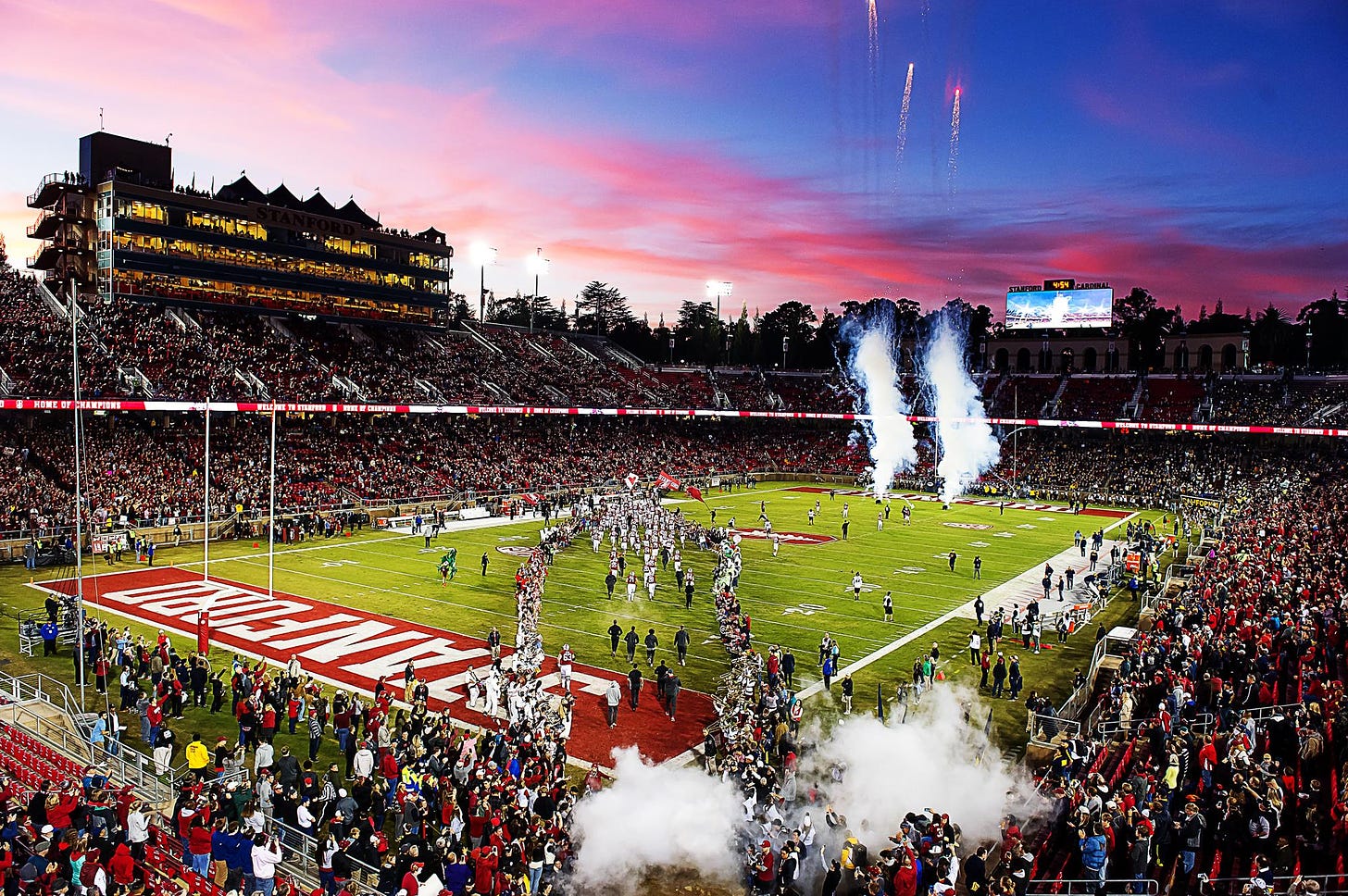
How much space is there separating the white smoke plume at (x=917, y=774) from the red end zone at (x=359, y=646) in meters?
2.80

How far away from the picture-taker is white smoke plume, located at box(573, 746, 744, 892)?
1233 centimetres

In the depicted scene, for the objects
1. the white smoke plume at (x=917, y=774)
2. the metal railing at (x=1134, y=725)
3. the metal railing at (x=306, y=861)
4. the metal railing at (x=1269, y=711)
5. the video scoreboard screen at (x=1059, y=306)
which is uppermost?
the video scoreboard screen at (x=1059, y=306)

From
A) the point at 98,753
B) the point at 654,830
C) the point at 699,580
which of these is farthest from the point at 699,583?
the point at 98,753

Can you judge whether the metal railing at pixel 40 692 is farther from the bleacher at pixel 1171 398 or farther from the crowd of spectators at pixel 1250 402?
the bleacher at pixel 1171 398

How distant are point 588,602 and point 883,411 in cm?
5217

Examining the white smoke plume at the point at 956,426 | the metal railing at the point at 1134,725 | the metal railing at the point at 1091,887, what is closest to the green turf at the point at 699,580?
the metal railing at the point at 1134,725


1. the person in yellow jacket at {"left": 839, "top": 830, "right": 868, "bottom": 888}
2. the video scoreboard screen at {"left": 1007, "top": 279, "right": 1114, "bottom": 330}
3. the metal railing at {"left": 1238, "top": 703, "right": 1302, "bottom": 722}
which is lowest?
the person in yellow jacket at {"left": 839, "top": 830, "right": 868, "bottom": 888}

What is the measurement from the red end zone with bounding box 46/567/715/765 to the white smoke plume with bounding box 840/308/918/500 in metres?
37.4

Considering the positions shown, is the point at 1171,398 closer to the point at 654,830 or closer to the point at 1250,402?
the point at 1250,402

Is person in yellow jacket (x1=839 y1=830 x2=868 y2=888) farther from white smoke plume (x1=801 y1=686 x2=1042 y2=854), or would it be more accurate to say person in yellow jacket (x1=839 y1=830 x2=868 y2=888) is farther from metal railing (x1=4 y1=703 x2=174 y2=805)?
metal railing (x1=4 y1=703 x2=174 y2=805)

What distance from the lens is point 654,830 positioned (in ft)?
43.3

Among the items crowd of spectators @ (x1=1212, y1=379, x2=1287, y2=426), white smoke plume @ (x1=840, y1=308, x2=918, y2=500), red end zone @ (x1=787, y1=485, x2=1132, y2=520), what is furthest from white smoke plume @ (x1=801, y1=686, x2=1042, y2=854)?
crowd of spectators @ (x1=1212, y1=379, x2=1287, y2=426)

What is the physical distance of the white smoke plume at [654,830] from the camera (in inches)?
485

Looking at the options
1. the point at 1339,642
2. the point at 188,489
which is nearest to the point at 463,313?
the point at 188,489
